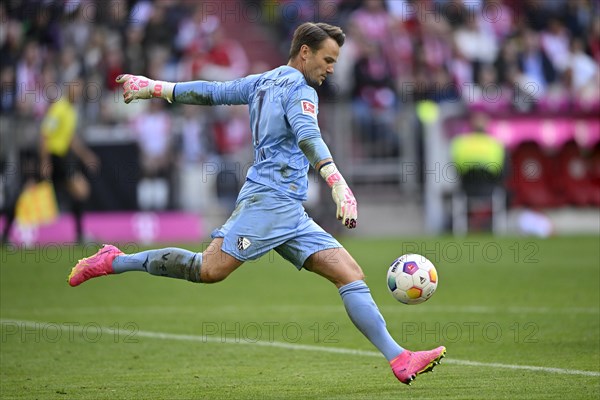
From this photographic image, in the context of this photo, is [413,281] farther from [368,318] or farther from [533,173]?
[533,173]

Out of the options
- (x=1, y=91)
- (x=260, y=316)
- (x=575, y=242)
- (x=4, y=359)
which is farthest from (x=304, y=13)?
(x=4, y=359)

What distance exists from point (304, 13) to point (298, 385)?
57.2 feet

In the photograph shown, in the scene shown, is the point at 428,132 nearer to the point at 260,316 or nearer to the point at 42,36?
the point at 42,36

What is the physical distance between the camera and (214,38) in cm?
2255

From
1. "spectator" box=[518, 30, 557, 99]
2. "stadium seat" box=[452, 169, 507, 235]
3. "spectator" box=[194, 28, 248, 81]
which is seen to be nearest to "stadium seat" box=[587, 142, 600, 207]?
"stadium seat" box=[452, 169, 507, 235]

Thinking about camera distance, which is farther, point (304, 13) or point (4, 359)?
point (304, 13)

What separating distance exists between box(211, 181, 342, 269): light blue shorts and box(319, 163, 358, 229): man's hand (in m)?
0.52

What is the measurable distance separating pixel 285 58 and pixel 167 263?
57.5 feet

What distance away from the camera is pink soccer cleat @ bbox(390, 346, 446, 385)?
6641mm

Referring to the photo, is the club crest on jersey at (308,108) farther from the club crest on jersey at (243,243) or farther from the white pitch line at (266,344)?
the white pitch line at (266,344)

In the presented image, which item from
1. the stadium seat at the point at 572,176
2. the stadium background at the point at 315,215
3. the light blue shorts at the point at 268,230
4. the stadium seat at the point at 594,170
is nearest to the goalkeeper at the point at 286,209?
the light blue shorts at the point at 268,230

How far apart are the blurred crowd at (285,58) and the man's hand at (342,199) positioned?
1385 cm

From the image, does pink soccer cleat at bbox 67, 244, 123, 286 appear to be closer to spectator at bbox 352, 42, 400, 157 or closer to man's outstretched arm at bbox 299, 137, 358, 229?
man's outstretched arm at bbox 299, 137, 358, 229

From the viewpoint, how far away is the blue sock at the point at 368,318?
678 cm
